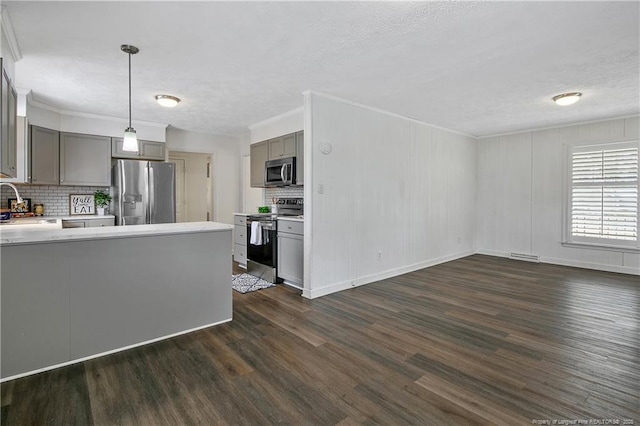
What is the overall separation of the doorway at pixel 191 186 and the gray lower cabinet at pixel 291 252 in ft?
11.2

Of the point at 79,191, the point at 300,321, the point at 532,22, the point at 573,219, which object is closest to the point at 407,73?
the point at 532,22

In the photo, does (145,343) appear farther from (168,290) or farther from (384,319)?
(384,319)

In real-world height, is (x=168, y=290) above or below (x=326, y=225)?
below

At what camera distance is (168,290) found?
9.12 feet

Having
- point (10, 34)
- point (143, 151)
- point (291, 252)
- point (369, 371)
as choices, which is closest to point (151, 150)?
point (143, 151)

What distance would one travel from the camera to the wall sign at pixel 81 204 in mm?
4996

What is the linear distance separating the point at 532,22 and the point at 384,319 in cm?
277

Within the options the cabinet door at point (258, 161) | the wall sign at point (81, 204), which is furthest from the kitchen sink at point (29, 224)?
the cabinet door at point (258, 161)

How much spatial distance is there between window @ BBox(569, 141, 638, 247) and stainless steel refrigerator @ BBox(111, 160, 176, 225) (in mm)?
6869

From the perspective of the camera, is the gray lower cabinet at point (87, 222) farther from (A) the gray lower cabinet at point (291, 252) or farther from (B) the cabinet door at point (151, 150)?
(A) the gray lower cabinet at point (291, 252)

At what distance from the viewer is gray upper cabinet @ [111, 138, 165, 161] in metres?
5.04

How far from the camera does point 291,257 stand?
430 centimetres

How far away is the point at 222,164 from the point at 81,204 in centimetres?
244

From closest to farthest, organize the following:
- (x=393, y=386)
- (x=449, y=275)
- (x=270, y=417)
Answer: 1. (x=270, y=417)
2. (x=393, y=386)
3. (x=449, y=275)
